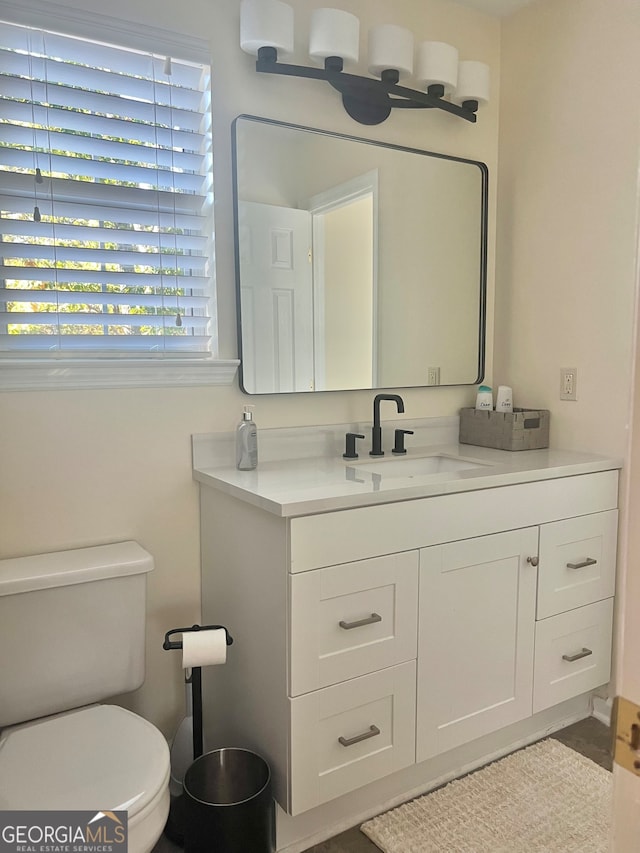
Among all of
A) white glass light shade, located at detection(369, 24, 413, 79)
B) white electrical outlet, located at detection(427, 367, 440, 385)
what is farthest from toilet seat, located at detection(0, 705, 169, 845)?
white glass light shade, located at detection(369, 24, 413, 79)

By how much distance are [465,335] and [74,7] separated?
1.65 metres

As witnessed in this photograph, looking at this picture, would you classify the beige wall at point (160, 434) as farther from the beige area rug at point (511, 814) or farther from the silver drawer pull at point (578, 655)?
the silver drawer pull at point (578, 655)

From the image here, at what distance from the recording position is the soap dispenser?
75.7 inches

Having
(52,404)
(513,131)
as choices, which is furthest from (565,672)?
(513,131)

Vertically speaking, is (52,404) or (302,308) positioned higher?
(302,308)

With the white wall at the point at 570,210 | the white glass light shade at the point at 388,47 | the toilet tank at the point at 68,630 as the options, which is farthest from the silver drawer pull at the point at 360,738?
the white glass light shade at the point at 388,47

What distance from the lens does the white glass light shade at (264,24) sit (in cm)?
186

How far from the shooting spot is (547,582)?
2.01 m

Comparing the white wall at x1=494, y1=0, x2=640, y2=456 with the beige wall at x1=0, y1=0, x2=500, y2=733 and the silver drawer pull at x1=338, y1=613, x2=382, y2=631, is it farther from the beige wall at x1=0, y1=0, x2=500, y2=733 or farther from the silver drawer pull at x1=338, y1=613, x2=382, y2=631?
the silver drawer pull at x1=338, y1=613, x2=382, y2=631

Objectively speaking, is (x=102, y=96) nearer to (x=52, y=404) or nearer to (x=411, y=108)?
(x=52, y=404)

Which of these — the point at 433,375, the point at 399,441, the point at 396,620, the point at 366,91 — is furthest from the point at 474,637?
the point at 366,91

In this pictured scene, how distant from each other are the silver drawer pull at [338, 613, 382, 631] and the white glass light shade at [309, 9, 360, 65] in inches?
65.8

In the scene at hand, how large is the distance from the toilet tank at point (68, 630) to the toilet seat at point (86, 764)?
7 cm

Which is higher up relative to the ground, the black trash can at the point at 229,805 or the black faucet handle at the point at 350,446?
the black faucet handle at the point at 350,446
